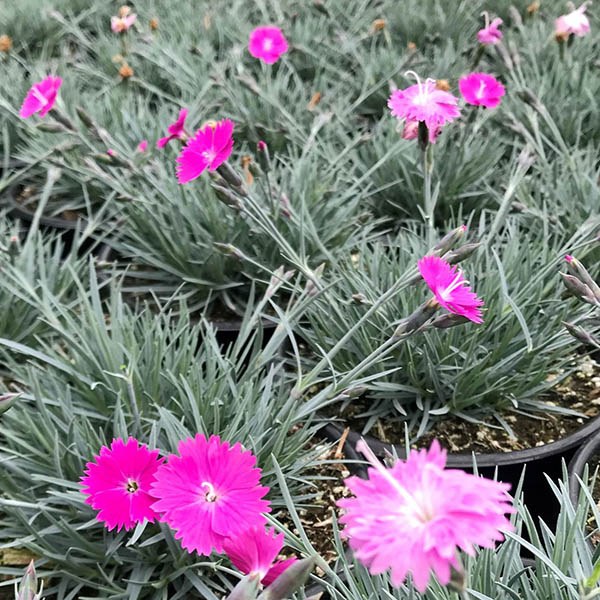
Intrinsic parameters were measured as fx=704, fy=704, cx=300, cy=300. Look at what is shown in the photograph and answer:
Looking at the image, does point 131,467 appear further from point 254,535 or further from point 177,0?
point 177,0

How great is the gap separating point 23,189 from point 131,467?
2.01m

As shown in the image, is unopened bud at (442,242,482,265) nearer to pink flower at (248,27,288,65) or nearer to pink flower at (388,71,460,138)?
A: pink flower at (388,71,460,138)

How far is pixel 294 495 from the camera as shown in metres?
1.26

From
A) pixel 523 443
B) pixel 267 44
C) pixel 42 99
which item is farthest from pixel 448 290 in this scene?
pixel 267 44

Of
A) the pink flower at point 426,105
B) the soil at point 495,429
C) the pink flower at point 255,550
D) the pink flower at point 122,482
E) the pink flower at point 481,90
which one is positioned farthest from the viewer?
the pink flower at point 481,90

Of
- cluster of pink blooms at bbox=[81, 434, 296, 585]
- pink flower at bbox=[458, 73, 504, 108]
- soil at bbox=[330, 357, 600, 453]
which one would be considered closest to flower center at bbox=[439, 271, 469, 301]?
cluster of pink blooms at bbox=[81, 434, 296, 585]

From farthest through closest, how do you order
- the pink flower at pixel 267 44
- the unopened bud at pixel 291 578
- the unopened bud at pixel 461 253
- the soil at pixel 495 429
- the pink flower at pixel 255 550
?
the pink flower at pixel 267 44 → the soil at pixel 495 429 → the unopened bud at pixel 461 253 → the pink flower at pixel 255 550 → the unopened bud at pixel 291 578

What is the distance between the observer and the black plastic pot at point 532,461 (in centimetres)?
130

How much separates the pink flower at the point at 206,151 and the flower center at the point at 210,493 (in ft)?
1.64

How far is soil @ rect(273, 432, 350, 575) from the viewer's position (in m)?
1.21

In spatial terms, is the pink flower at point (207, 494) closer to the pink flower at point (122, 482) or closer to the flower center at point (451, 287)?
the pink flower at point (122, 482)

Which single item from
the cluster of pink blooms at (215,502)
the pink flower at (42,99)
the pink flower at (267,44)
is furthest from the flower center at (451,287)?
the pink flower at (267,44)

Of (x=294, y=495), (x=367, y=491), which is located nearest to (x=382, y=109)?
(x=294, y=495)

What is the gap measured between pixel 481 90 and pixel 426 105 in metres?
0.43
